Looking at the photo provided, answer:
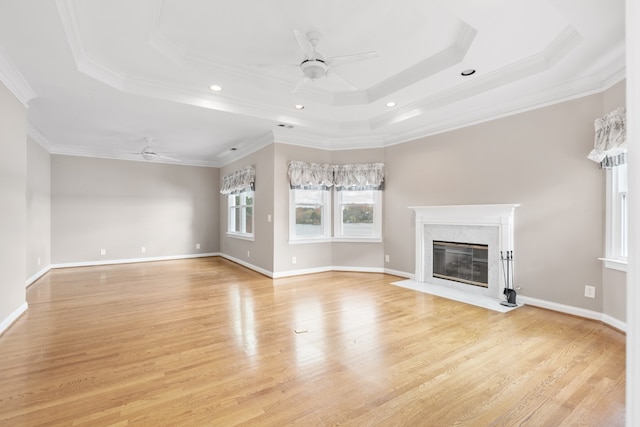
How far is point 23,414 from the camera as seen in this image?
1.87 metres

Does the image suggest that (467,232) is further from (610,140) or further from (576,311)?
(610,140)

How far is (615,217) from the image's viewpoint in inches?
125

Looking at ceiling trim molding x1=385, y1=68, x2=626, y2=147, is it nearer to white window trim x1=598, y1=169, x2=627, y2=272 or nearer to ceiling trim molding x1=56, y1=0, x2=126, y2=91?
white window trim x1=598, y1=169, x2=627, y2=272

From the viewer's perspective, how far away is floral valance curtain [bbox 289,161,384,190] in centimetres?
572

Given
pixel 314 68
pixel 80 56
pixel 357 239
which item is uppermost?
pixel 80 56

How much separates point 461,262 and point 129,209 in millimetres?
7325

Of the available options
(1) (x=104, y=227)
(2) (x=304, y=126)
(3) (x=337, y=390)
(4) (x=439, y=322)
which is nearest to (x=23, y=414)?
(3) (x=337, y=390)

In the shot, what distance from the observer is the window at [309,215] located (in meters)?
5.79

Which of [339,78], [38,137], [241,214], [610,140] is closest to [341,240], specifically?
[241,214]

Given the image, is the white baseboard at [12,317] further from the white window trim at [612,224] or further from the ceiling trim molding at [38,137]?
the white window trim at [612,224]

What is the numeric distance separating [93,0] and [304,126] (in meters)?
3.16

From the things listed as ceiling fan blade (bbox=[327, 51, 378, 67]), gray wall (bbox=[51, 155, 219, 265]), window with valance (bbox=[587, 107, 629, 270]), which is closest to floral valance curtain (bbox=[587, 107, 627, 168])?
window with valance (bbox=[587, 107, 629, 270])

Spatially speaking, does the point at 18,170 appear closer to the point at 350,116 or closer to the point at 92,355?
the point at 92,355

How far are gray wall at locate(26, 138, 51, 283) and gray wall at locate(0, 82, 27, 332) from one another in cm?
203
